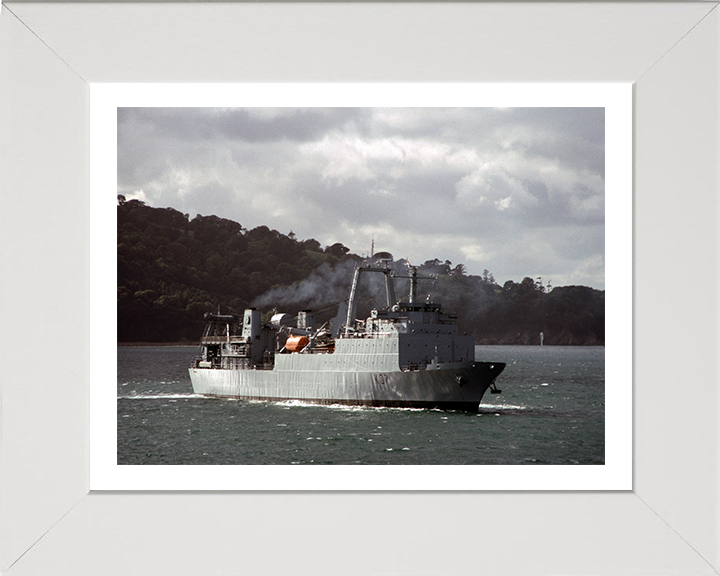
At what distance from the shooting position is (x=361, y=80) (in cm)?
395

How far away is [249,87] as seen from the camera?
4.31 m

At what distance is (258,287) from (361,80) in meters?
28.0

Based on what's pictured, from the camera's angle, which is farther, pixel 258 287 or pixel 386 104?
pixel 258 287

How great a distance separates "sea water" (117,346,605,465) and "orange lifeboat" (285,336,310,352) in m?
1.17

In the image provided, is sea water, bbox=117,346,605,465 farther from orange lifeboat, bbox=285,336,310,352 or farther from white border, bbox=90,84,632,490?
white border, bbox=90,84,632,490

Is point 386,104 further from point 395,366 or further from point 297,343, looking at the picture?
point 297,343

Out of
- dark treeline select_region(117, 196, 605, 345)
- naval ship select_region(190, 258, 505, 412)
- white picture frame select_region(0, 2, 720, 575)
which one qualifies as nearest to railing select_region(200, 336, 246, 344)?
naval ship select_region(190, 258, 505, 412)

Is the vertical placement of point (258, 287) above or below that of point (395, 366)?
above

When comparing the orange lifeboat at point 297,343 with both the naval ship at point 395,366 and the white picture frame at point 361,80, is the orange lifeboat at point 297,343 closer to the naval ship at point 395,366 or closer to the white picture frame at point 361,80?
the naval ship at point 395,366

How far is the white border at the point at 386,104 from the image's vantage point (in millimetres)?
4648

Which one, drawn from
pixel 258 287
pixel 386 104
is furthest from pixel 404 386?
pixel 258 287

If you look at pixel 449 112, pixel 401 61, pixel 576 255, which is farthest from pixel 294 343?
pixel 576 255

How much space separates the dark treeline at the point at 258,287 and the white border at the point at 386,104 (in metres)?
20.9

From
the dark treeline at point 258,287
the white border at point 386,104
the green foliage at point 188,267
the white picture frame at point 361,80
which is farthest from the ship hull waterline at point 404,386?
the green foliage at point 188,267
